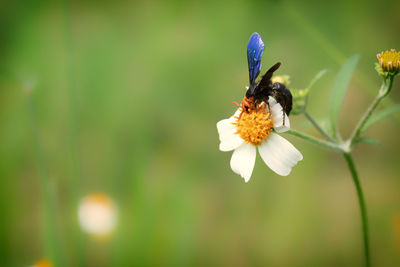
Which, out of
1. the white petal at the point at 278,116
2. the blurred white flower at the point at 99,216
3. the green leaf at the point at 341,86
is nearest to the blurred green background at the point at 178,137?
the blurred white flower at the point at 99,216

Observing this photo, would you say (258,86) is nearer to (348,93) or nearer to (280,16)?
(348,93)

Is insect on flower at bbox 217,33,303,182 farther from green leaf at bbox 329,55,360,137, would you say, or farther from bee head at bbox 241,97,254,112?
green leaf at bbox 329,55,360,137

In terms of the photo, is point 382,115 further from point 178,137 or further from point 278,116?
point 178,137

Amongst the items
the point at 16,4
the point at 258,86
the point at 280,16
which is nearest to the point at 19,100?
the point at 16,4

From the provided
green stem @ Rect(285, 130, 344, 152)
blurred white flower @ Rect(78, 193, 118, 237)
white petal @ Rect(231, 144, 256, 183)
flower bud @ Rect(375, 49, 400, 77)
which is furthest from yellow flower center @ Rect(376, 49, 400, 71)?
blurred white flower @ Rect(78, 193, 118, 237)

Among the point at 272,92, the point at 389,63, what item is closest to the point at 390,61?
the point at 389,63

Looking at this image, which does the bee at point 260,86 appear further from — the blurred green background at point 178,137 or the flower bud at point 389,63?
the blurred green background at point 178,137

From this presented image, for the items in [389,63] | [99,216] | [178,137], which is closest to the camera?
[389,63]

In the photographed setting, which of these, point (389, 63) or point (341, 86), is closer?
point (389, 63)
